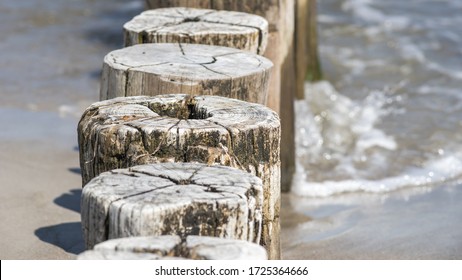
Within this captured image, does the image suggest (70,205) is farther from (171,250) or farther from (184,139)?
(171,250)

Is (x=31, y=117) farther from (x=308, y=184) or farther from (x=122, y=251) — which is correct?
(x=122, y=251)

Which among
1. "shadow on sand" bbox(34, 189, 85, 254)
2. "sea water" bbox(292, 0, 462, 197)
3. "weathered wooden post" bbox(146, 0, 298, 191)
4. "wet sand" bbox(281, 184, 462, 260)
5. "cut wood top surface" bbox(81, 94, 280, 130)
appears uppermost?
"cut wood top surface" bbox(81, 94, 280, 130)

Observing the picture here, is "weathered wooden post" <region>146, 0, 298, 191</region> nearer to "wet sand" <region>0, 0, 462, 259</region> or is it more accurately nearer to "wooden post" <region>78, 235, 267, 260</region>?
"wet sand" <region>0, 0, 462, 259</region>

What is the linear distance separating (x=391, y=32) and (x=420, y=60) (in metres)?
1.19

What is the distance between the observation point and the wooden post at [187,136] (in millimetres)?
3064

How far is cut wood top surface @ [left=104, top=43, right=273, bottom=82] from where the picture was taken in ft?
12.4

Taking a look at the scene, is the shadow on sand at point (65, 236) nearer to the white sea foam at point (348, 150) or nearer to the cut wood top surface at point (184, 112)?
the cut wood top surface at point (184, 112)

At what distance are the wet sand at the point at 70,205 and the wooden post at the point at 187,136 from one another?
1.21 m

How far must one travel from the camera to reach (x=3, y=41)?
8.98 metres

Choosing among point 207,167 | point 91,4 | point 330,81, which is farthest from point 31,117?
point 91,4

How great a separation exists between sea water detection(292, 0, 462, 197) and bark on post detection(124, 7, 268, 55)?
5.34 feet

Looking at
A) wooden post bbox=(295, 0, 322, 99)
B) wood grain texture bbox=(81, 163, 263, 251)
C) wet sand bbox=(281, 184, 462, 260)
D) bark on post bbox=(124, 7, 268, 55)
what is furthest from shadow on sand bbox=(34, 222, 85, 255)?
wooden post bbox=(295, 0, 322, 99)

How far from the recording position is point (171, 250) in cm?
242
